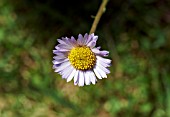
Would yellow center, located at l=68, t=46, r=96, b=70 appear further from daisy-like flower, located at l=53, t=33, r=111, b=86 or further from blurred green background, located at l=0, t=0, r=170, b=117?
blurred green background, located at l=0, t=0, r=170, b=117

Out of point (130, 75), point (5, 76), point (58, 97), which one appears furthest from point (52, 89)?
point (130, 75)

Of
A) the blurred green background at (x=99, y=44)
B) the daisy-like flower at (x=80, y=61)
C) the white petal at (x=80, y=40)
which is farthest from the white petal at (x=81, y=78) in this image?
the blurred green background at (x=99, y=44)

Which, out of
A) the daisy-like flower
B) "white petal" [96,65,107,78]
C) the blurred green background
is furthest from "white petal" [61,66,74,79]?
the blurred green background

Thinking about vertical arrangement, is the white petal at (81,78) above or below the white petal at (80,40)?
below

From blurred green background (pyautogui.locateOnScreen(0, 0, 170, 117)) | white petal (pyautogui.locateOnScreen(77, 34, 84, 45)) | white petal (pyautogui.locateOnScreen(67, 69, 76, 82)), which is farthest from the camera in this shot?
blurred green background (pyautogui.locateOnScreen(0, 0, 170, 117))

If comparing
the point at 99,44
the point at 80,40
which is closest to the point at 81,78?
the point at 80,40

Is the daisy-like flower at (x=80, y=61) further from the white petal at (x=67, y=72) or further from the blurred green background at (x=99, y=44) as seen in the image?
the blurred green background at (x=99, y=44)

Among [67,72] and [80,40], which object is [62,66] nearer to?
[67,72]
